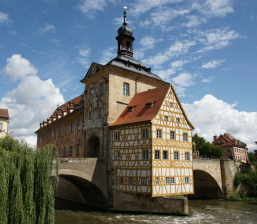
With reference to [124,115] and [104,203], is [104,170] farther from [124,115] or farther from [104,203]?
[124,115]

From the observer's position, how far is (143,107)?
A: 2253 cm

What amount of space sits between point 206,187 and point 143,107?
553 inches

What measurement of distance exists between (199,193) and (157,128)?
1487cm

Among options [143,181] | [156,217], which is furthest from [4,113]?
[156,217]

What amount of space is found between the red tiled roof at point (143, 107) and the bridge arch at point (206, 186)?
10465mm

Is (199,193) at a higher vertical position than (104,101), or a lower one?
lower

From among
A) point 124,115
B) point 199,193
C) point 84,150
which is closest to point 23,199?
point 124,115

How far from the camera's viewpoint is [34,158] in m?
11.5

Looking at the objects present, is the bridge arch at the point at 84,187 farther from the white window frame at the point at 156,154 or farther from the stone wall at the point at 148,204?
the white window frame at the point at 156,154

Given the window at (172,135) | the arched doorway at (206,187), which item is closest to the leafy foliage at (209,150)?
the arched doorway at (206,187)

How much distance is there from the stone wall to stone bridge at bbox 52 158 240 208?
112cm

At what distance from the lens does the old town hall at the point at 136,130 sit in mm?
20092

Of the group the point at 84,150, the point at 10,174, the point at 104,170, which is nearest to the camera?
the point at 10,174

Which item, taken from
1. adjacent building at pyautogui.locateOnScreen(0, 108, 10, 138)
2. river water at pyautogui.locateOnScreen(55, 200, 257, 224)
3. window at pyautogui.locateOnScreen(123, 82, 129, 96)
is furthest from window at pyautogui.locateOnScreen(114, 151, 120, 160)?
adjacent building at pyautogui.locateOnScreen(0, 108, 10, 138)
